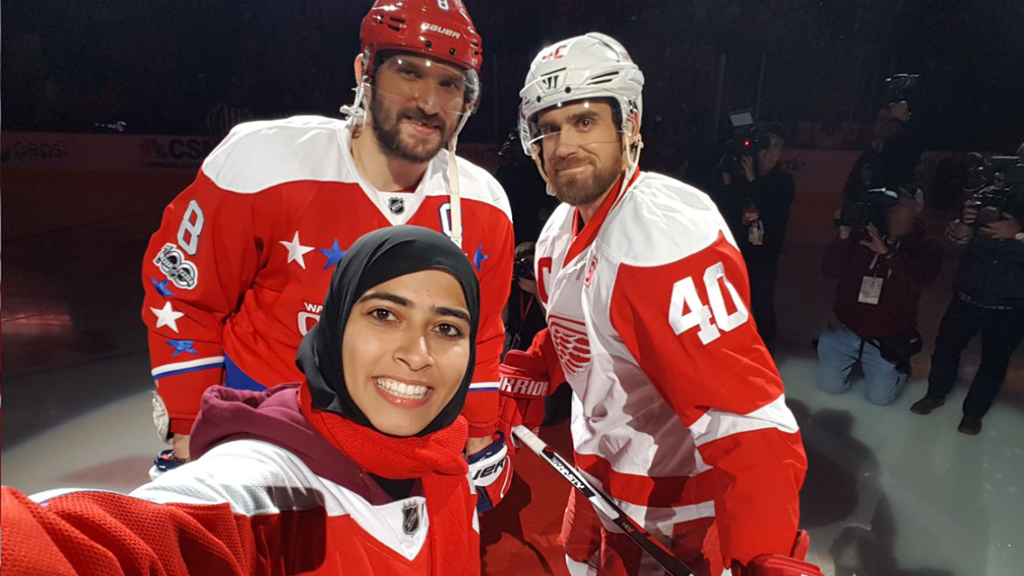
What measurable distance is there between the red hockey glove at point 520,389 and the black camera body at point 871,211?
2205 mm

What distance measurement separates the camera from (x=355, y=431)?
2.56 ft

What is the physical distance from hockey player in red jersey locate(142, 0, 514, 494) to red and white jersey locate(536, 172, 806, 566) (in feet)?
1.17

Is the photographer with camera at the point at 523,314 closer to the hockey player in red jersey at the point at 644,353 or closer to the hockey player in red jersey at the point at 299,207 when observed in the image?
the hockey player in red jersey at the point at 644,353

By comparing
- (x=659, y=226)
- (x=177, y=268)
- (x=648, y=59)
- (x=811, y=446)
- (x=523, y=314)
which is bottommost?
(x=811, y=446)

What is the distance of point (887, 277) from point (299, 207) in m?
3.01

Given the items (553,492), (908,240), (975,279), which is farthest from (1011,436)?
(553,492)

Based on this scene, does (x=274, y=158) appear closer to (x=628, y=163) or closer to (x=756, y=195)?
(x=628, y=163)

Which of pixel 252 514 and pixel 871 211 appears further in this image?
pixel 871 211

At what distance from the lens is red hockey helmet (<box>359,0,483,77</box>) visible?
46.0 inches

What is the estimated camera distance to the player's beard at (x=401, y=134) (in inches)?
47.7

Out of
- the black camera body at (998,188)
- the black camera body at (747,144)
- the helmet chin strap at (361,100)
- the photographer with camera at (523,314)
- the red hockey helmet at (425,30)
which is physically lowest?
the photographer with camera at (523,314)

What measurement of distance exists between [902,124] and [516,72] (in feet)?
8.84

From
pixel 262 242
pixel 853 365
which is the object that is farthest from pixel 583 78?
pixel 853 365

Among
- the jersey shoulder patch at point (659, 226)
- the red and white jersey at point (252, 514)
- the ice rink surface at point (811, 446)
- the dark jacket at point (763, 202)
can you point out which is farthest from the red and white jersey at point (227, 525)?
the dark jacket at point (763, 202)
